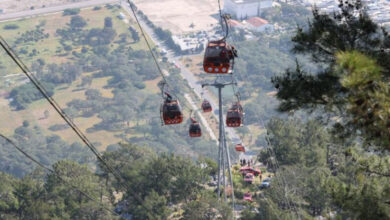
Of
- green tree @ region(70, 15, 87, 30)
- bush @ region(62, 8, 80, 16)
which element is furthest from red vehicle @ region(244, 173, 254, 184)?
bush @ region(62, 8, 80, 16)

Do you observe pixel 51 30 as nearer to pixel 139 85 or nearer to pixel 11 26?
pixel 11 26

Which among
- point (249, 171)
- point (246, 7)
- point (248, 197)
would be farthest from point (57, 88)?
point (248, 197)

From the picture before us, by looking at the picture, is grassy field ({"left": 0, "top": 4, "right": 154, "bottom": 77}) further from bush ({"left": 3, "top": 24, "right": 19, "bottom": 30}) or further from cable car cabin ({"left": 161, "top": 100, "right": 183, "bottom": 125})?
cable car cabin ({"left": 161, "top": 100, "right": 183, "bottom": 125})

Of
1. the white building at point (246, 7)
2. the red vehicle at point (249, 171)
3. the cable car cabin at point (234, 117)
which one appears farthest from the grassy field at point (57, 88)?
the cable car cabin at point (234, 117)

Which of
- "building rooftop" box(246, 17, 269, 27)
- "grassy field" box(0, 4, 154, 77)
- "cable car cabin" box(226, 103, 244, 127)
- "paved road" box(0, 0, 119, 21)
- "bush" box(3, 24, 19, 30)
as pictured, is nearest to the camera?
"cable car cabin" box(226, 103, 244, 127)

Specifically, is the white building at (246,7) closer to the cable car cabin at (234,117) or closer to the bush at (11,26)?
the bush at (11,26)
